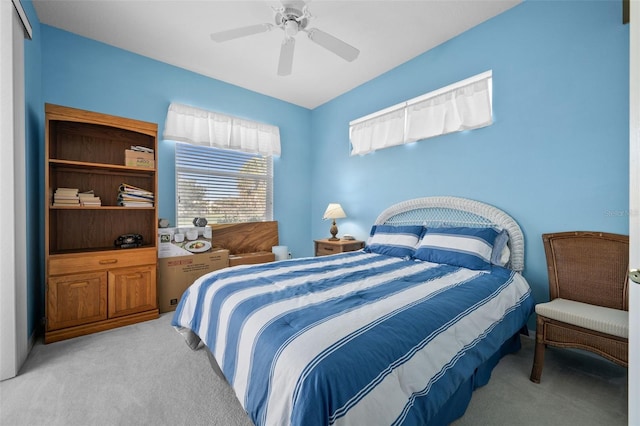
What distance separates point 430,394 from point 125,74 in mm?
4158

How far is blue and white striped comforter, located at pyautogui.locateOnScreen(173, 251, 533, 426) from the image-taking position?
100 centimetres

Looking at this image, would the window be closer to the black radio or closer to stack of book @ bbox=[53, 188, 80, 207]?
the black radio

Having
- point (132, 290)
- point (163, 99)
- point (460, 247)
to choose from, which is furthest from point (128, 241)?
point (460, 247)

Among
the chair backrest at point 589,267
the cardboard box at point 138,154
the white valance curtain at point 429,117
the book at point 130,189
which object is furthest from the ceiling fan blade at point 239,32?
the chair backrest at point 589,267

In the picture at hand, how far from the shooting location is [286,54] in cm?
239

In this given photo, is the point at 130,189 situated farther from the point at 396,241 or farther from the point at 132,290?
the point at 396,241

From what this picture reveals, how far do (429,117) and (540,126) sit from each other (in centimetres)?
109

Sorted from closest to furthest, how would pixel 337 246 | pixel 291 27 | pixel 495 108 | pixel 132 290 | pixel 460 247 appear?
pixel 291 27, pixel 460 247, pixel 495 108, pixel 132 290, pixel 337 246

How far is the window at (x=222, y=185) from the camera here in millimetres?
3664

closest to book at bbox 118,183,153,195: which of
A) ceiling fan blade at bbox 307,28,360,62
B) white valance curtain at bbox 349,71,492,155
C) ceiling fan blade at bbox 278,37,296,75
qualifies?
ceiling fan blade at bbox 278,37,296,75

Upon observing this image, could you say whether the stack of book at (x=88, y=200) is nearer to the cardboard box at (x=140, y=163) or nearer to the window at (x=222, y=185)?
the cardboard box at (x=140, y=163)

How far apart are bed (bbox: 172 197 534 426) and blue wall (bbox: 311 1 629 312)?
32cm

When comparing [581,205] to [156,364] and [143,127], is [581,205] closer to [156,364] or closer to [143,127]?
[156,364]

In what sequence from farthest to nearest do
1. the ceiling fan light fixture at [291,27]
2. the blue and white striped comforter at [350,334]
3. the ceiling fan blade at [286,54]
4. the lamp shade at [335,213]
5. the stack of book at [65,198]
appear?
1. the lamp shade at [335,213]
2. the stack of book at [65,198]
3. the ceiling fan blade at [286,54]
4. the ceiling fan light fixture at [291,27]
5. the blue and white striped comforter at [350,334]
